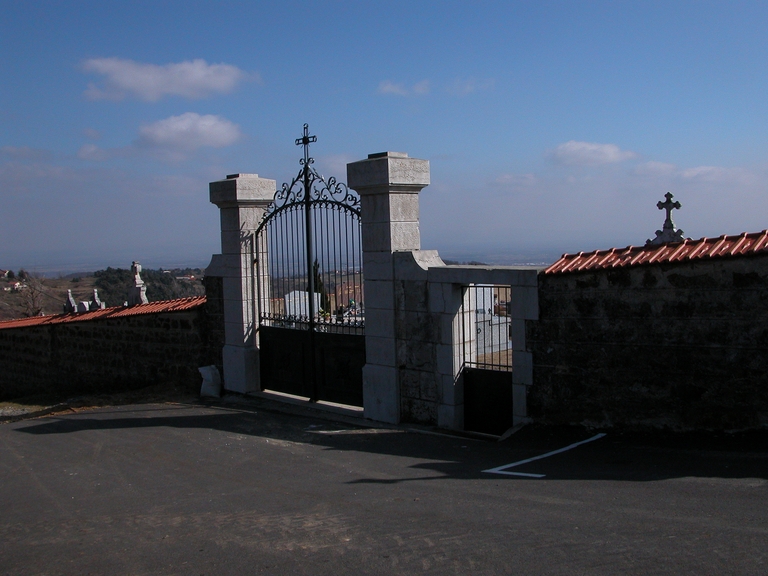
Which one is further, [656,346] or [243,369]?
[243,369]

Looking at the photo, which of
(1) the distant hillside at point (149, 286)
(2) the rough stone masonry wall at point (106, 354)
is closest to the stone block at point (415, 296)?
(2) the rough stone masonry wall at point (106, 354)

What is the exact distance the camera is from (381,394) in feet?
33.7

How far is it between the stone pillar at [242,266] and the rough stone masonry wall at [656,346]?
5834 millimetres

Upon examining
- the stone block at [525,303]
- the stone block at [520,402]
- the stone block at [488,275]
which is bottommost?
the stone block at [520,402]

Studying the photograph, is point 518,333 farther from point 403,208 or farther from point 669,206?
point 669,206

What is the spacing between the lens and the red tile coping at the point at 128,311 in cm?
1402

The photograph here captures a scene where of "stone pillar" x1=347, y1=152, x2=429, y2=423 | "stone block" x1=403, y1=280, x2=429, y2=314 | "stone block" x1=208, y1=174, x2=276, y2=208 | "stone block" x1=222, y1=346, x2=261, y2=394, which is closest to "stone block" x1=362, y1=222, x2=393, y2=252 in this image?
"stone pillar" x1=347, y1=152, x2=429, y2=423

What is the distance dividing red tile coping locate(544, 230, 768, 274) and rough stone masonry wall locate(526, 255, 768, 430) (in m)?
0.08

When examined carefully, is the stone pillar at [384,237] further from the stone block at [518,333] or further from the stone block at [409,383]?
the stone block at [518,333]

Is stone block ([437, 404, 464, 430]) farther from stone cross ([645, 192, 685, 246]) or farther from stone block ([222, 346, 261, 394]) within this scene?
stone block ([222, 346, 261, 394])

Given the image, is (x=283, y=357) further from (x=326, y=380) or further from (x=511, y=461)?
(x=511, y=461)

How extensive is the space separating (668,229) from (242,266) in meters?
7.08

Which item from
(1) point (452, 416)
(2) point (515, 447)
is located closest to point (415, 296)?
(1) point (452, 416)

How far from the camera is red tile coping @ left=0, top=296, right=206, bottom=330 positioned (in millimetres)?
14016
